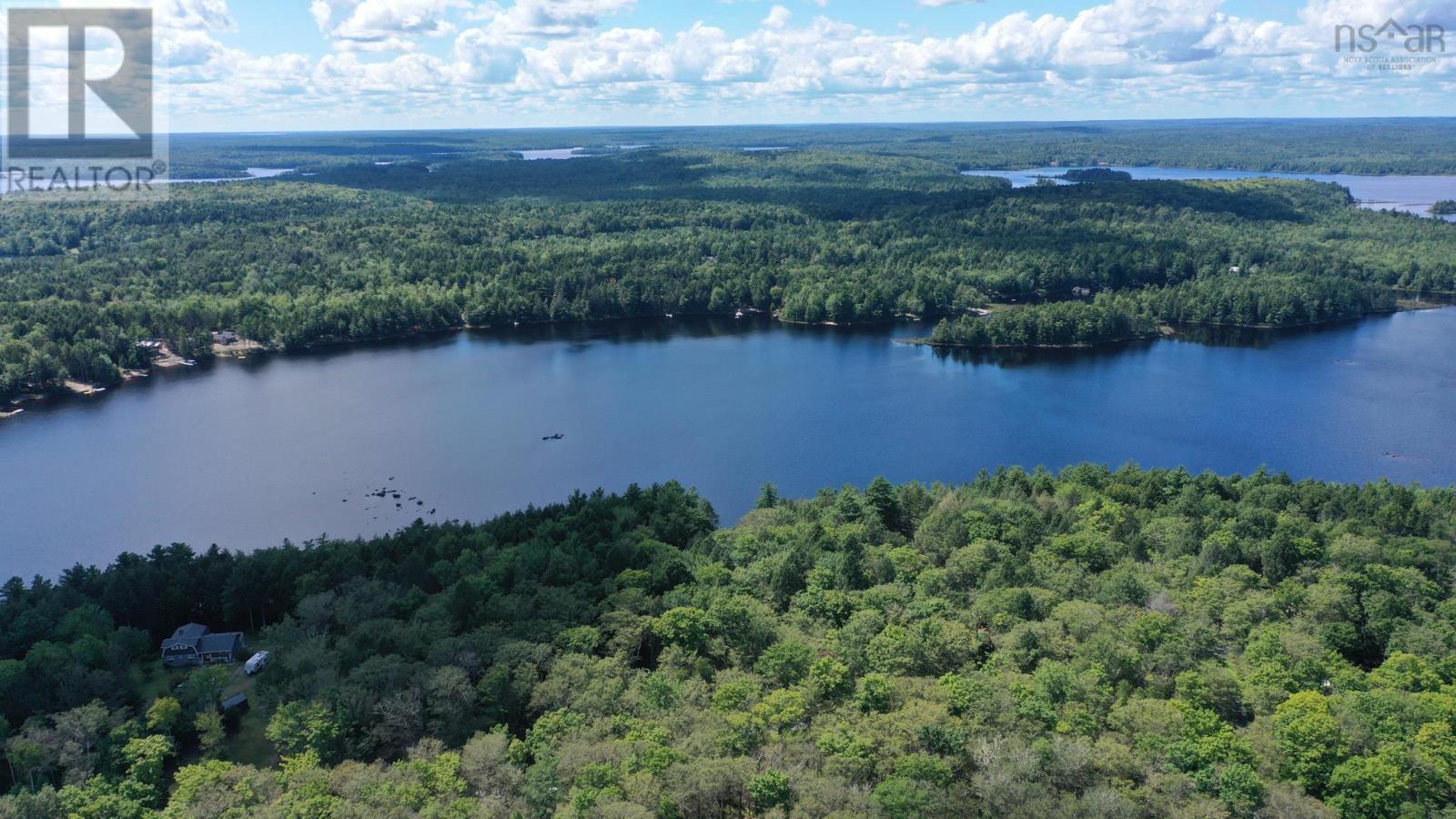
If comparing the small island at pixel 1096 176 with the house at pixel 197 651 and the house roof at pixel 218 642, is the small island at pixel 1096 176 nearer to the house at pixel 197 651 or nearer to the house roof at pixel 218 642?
the house roof at pixel 218 642

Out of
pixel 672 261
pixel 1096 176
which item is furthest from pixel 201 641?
pixel 1096 176

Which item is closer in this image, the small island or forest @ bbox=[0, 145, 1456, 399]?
forest @ bbox=[0, 145, 1456, 399]

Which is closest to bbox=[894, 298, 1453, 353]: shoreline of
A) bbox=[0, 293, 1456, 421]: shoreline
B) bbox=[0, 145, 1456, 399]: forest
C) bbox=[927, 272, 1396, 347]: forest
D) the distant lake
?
bbox=[0, 293, 1456, 421]: shoreline

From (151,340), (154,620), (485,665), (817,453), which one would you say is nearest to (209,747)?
(485,665)

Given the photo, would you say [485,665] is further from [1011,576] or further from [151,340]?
[151,340]

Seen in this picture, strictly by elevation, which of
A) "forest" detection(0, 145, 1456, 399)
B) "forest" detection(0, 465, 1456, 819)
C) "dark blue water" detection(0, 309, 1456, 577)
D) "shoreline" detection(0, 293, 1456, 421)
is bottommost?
"forest" detection(0, 465, 1456, 819)

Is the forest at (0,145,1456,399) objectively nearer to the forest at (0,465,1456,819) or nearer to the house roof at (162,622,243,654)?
the forest at (0,465,1456,819)

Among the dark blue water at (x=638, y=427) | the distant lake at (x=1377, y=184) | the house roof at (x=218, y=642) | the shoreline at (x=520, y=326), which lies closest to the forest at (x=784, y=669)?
the house roof at (x=218, y=642)
